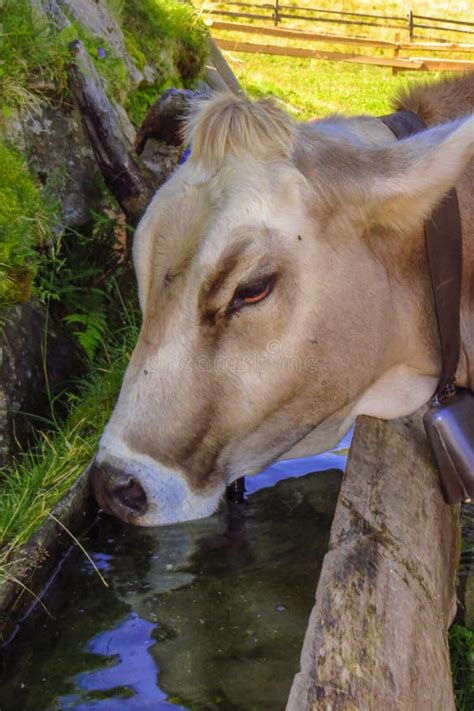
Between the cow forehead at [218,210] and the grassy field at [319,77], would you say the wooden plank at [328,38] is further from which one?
the cow forehead at [218,210]

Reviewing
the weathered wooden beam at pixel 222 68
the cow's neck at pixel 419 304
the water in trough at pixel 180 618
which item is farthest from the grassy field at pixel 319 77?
the cow's neck at pixel 419 304

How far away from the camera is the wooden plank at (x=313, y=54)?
1786 centimetres

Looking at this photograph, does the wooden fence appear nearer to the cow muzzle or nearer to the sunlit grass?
the sunlit grass

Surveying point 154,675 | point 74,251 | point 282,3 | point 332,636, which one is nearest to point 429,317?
point 332,636

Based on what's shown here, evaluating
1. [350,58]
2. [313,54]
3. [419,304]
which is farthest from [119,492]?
[350,58]

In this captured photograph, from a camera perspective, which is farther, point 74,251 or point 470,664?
point 74,251

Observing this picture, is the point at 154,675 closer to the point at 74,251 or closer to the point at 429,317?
the point at 429,317

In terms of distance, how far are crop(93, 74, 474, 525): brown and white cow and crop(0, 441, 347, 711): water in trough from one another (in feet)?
2.25

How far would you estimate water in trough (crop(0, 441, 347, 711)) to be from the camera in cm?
333

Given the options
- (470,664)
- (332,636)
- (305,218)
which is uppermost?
(305,218)

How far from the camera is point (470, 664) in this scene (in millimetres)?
3668

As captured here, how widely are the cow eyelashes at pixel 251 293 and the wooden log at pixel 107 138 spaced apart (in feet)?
8.78

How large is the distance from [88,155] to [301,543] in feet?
8.68

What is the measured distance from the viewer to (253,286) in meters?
2.86
